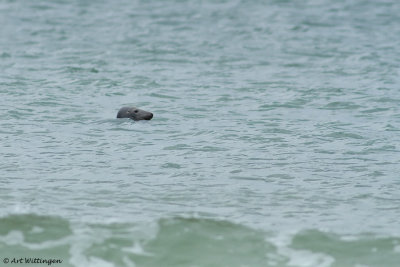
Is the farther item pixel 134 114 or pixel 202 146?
pixel 134 114

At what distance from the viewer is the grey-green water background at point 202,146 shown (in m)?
9.54

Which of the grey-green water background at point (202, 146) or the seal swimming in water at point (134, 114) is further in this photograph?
the seal swimming in water at point (134, 114)

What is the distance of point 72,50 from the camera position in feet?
73.4

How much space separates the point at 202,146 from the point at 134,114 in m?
2.11

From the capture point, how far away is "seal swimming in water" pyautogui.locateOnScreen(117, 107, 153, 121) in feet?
49.2

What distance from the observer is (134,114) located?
15.1 meters

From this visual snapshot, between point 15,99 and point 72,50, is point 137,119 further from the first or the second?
point 72,50

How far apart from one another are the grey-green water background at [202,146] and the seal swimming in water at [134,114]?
0.67 ft

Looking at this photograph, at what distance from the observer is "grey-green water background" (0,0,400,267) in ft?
31.3

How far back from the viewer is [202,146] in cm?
1330

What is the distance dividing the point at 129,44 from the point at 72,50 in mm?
1508

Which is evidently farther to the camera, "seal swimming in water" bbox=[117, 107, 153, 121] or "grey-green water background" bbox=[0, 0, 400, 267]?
"seal swimming in water" bbox=[117, 107, 153, 121]

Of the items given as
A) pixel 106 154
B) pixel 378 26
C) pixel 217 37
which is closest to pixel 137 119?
pixel 106 154

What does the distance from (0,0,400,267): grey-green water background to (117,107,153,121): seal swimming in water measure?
0.20m
